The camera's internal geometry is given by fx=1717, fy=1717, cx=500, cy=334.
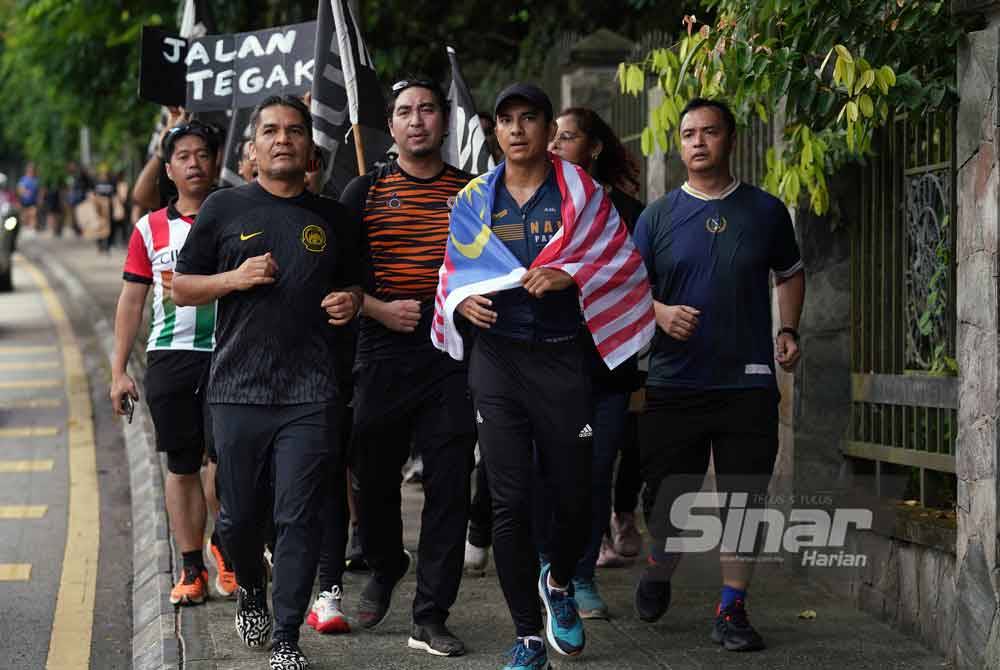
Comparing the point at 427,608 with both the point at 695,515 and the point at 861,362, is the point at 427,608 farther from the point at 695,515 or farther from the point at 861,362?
the point at 861,362

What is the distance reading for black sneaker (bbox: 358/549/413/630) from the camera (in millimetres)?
6848

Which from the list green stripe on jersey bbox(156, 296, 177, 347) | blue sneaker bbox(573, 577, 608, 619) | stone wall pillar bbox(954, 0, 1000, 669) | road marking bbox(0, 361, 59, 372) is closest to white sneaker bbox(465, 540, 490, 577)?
blue sneaker bbox(573, 577, 608, 619)

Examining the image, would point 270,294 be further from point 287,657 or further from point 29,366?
point 29,366

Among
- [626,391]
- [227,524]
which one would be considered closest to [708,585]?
[626,391]

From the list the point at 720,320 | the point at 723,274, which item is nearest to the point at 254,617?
the point at 720,320

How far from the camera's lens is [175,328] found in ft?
23.9

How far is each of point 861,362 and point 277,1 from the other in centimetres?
916

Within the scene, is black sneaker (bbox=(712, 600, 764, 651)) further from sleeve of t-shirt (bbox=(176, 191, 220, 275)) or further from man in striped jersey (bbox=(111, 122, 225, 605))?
sleeve of t-shirt (bbox=(176, 191, 220, 275))

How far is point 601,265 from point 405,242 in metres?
0.87

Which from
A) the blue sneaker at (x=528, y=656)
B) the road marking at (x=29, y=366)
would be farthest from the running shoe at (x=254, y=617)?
the road marking at (x=29, y=366)

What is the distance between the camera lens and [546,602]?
6441 mm

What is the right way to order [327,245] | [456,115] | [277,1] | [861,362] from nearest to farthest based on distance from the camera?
[327,245] < [861,362] < [456,115] < [277,1]

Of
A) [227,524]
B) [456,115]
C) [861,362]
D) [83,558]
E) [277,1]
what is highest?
[277,1]

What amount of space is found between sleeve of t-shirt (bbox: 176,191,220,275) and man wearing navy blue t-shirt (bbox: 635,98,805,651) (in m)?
1.69
